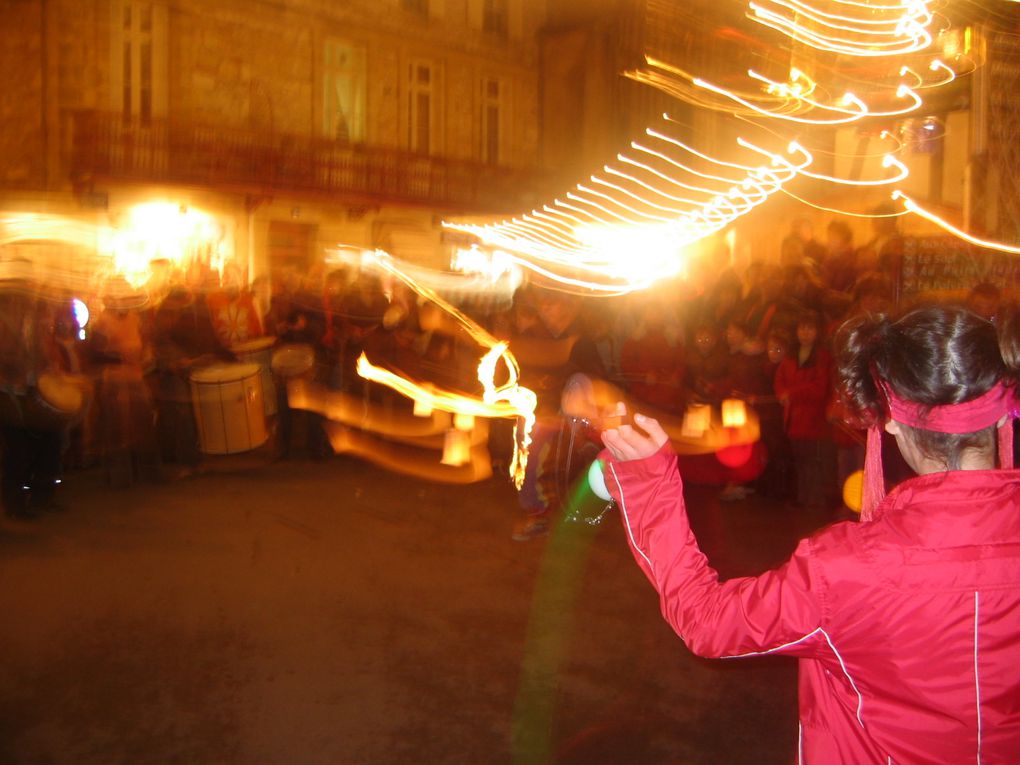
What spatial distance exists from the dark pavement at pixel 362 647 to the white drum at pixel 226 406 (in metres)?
1.77

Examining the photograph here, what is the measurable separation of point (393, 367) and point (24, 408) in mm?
3800

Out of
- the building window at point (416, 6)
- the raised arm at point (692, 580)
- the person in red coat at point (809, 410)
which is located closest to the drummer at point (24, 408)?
the person in red coat at point (809, 410)

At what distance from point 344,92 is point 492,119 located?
453 cm

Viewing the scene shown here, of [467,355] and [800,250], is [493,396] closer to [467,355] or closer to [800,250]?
[467,355]

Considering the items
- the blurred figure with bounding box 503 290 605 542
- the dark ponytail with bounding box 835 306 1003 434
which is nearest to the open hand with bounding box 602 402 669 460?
the dark ponytail with bounding box 835 306 1003 434

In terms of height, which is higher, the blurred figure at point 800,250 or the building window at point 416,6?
the building window at point 416,6

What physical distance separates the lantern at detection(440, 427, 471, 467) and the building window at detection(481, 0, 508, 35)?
57.7 ft

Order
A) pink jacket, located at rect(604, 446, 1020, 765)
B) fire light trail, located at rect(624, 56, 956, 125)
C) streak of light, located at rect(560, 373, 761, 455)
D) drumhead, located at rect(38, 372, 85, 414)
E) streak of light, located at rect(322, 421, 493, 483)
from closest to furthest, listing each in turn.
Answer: pink jacket, located at rect(604, 446, 1020, 765)
drumhead, located at rect(38, 372, 85, 414)
fire light trail, located at rect(624, 56, 956, 125)
streak of light, located at rect(560, 373, 761, 455)
streak of light, located at rect(322, 421, 493, 483)

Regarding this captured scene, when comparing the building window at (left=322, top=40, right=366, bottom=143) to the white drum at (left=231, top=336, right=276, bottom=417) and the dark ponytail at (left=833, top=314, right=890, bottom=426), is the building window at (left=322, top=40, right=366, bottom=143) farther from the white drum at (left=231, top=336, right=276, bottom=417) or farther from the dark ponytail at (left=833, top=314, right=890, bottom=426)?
the dark ponytail at (left=833, top=314, right=890, bottom=426)

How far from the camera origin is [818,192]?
14844 millimetres

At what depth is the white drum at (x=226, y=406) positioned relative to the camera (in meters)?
9.33

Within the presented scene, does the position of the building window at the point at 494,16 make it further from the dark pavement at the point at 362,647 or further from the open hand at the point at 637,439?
the open hand at the point at 637,439

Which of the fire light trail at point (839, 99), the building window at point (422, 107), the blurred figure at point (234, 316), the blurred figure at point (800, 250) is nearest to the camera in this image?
the fire light trail at point (839, 99)

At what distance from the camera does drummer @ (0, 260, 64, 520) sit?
721 cm
